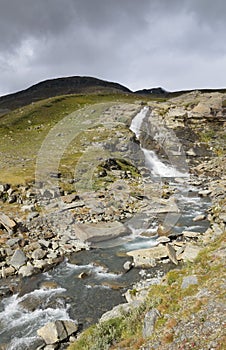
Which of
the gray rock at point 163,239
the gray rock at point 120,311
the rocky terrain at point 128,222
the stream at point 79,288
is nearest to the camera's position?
the rocky terrain at point 128,222

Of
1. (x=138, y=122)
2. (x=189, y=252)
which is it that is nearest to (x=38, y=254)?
(x=189, y=252)

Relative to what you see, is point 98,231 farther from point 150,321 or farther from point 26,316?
point 150,321

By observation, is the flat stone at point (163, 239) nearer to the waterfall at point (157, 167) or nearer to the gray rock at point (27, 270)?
the gray rock at point (27, 270)

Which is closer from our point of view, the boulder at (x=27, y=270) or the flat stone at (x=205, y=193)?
the boulder at (x=27, y=270)

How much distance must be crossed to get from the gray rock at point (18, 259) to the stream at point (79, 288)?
5.96 ft

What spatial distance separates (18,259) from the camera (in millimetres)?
21500

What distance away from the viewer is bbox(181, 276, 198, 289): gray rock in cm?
1401

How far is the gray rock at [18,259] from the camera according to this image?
21.1m

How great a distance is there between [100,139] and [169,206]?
3103 centimetres

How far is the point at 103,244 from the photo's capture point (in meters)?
25.2

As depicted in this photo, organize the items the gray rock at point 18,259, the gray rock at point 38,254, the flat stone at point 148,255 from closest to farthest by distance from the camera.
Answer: the flat stone at point 148,255 < the gray rock at point 18,259 < the gray rock at point 38,254

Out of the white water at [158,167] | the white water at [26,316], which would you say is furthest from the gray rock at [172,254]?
the white water at [158,167]

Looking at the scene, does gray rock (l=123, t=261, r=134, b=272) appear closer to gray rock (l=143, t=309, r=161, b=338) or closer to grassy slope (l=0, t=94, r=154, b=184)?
gray rock (l=143, t=309, r=161, b=338)

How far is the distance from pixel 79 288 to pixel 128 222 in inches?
454
